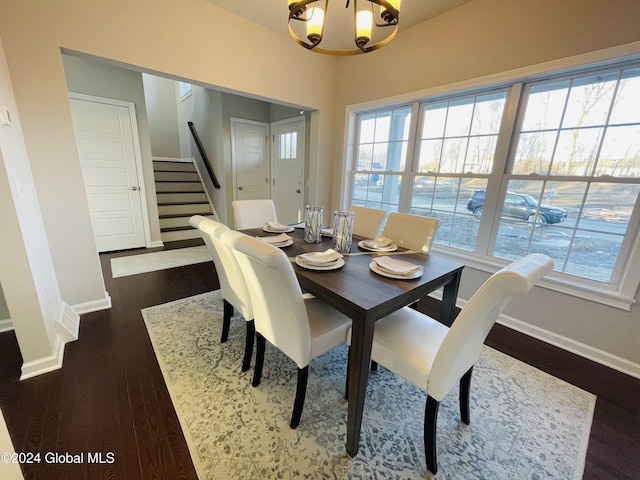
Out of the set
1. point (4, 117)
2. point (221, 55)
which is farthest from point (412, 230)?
point (4, 117)

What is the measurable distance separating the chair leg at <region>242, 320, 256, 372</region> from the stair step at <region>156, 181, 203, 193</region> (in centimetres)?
432

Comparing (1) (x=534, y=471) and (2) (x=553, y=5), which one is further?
(2) (x=553, y=5)

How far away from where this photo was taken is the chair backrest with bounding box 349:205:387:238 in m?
2.30

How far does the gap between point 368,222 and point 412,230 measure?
1.52 feet

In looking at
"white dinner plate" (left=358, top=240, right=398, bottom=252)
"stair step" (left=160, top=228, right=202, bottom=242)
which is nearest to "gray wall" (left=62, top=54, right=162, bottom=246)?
"stair step" (left=160, top=228, right=202, bottom=242)

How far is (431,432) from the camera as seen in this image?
1.13m

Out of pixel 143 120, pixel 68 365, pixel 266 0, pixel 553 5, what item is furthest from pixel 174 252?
pixel 553 5

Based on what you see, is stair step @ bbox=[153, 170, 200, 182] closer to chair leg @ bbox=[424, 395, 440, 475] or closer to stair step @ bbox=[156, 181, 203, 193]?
stair step @ bbox=[156, 181, 203, 193]

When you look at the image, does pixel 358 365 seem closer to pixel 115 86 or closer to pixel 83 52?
pixel 83 52

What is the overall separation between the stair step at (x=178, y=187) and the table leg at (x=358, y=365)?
16.5 ft

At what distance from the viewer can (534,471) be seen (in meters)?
1.18

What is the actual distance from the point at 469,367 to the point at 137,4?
10.9 ft

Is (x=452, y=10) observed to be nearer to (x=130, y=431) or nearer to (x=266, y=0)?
(x=266, y=0)

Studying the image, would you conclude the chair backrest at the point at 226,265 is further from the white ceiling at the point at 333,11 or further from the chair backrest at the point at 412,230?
the white ceiling at the point at 333,11
